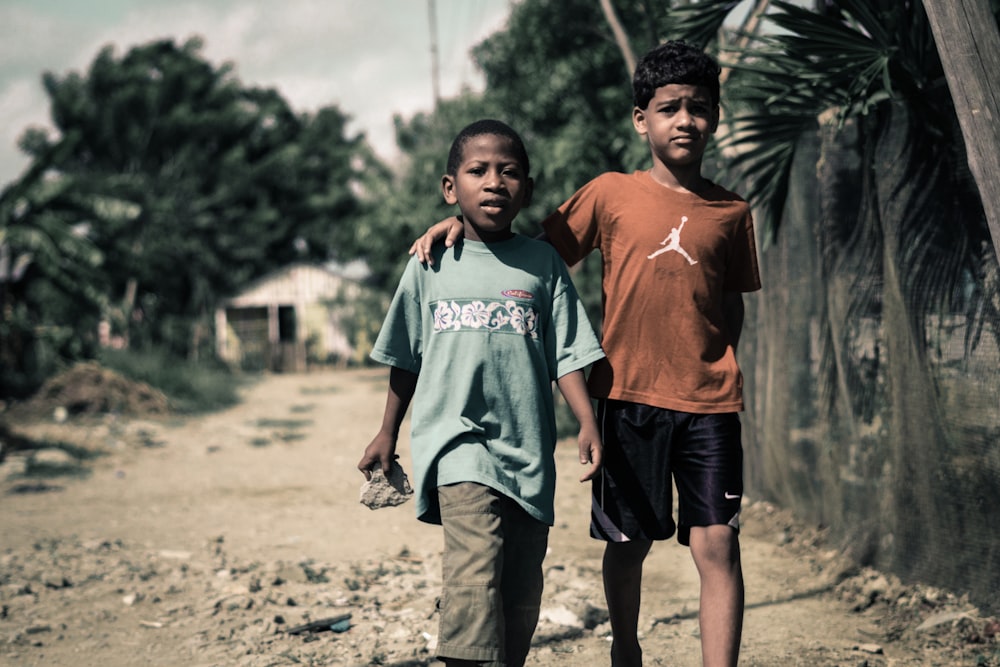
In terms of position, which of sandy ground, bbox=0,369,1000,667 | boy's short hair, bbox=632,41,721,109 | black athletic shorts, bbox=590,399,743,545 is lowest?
sandy ground, bbox=0,369,1000,667

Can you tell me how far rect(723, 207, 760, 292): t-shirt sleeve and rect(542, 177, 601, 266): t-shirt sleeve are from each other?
40 cm

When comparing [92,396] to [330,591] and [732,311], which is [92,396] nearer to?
[330,591]

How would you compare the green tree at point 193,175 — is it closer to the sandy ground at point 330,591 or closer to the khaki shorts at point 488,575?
the sandy ground at point 330,591

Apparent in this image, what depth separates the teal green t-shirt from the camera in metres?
2.45

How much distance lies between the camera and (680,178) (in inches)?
106

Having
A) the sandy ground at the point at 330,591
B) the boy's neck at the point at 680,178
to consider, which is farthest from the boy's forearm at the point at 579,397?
the sandy ground at the point at 330,591

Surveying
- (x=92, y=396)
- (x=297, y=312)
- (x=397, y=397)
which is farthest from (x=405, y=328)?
(x=297, y=312)

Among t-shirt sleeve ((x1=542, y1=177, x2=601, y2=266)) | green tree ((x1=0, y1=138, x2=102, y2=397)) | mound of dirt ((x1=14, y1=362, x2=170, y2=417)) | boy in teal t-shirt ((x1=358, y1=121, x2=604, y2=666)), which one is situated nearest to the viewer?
boy in teal t-shirt ((x1=358, y1=121, x2=604, y2=666))

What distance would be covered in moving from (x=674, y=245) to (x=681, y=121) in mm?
348

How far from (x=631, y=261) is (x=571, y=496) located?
4.43 metres

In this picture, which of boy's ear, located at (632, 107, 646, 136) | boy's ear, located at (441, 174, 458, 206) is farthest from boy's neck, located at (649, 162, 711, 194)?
boy's ear, located at (441, 174, 458, 206)

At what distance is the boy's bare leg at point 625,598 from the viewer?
2688 mm

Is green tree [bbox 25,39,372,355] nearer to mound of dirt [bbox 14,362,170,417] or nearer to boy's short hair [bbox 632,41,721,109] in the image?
mound of dirt [bbox 14,362,170,417]

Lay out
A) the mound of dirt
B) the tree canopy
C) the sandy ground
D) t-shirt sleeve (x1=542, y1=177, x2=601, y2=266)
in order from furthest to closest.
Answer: the tree canopy < the mound of dirt < the sandy ground < t-shirt sleeve (x1=542, y1=177, x2=601, y2=266)
